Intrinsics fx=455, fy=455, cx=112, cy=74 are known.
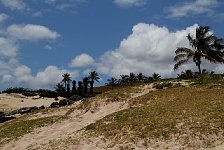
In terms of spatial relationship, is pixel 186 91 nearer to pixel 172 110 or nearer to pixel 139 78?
pixel 172 110

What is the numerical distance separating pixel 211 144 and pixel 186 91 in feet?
37.9

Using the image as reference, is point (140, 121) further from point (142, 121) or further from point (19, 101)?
point (19, 101)

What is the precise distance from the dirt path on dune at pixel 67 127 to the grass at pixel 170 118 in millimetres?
1936

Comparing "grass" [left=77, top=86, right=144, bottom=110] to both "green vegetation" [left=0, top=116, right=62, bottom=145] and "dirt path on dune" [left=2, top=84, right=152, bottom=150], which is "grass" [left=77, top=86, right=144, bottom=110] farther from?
"green vegetation" [left=0, top=116, right=62, bottom=145]

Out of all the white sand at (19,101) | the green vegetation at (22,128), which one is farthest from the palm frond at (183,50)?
the white sand at (19,101)

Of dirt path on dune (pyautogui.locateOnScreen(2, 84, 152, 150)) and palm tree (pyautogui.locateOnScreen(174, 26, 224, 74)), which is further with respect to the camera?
palm tree (pyautogui.locateOnScreen(174, 26, 224, 74))

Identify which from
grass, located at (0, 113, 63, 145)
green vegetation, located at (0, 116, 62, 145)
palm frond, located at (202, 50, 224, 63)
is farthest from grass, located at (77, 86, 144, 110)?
palm frond, located at (202, 50, 224, 63)

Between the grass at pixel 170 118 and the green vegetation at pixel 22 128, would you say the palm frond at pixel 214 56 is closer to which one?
the grass at pixel 170 118

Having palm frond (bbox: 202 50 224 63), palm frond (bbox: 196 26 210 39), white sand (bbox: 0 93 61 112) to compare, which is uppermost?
palm frond (bbox: 196 26 210 39)

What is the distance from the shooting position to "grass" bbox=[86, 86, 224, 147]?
25219mm

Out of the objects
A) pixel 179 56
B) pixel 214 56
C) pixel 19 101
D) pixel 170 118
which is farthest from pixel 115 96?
pixel 19 101

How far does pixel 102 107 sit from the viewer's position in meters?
36.4

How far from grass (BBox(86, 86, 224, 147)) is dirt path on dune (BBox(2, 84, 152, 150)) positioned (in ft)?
6.35

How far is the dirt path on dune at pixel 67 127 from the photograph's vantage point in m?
30.6
